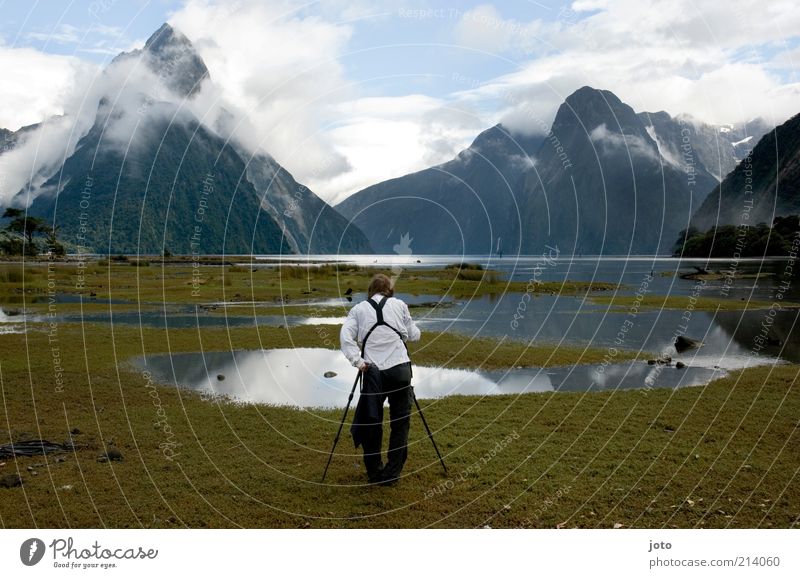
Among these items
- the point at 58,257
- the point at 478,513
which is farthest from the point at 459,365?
the point at 58,257

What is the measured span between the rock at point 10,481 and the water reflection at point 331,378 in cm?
786

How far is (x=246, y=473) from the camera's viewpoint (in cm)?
1212

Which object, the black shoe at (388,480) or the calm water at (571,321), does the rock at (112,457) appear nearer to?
the black shoe at (388,480)

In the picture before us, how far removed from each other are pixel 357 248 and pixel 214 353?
564ft

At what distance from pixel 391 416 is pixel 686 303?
160 ft

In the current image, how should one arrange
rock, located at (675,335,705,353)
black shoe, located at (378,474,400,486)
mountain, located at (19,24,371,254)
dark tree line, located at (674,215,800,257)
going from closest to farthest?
black shoe, located at (378,474,400,486), rock, located at (675,335,705,353), dark tree line, located at (674,215,800,257), mountain, located at (19,24,371,254)

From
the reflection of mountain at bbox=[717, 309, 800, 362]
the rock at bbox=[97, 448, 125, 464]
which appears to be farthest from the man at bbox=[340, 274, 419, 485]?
the reflection of mountain at bbox=[717, 309, 800, 362]

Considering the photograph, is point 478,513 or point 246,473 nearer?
point 478,513

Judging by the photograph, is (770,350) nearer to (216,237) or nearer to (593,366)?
(593,366)

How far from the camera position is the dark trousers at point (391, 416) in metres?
10.9

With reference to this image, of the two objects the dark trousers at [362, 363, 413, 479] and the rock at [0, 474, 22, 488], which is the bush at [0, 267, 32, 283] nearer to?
the rock at [0, 474, 22, 488]

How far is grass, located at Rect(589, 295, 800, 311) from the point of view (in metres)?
49.8

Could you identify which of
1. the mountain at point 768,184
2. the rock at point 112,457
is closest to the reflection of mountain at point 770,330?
the rock at point 112,457

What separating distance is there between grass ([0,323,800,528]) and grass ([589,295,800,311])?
3184 cm
